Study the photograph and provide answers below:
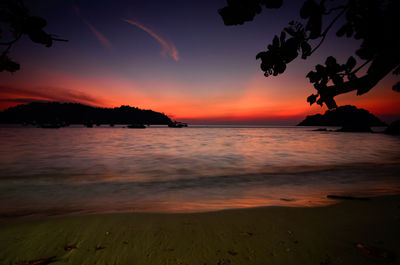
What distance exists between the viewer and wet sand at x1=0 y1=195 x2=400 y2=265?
2047mm

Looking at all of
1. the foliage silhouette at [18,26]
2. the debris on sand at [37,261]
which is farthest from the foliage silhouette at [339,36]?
the debris on sand at [37,261]

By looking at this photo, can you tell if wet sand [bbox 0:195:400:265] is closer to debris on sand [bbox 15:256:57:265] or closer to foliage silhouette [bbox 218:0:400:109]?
debris on sand [bbox 15:256:57:265]

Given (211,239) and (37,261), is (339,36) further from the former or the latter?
(37,261)

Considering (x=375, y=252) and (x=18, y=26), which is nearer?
(x=18, y=26)

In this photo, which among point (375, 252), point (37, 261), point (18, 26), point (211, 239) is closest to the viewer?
point (18, 26)

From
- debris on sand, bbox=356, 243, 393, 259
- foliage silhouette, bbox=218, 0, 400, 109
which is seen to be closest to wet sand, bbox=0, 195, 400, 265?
debris on sand, bbox=356, 243, 393, 259

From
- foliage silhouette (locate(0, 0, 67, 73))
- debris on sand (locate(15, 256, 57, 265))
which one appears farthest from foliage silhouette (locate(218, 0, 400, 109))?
debris on sand (locate(15, 256, 57, 265))

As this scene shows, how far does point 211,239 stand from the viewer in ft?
7.96

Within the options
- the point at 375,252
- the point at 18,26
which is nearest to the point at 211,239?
the point at 375,252

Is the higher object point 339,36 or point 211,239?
point 339,36

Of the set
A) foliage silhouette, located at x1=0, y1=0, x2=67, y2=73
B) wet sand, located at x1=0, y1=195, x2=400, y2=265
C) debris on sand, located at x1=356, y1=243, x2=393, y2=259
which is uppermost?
foliage silhouette, located at x1=0, y1=0, x2=67, y2=73

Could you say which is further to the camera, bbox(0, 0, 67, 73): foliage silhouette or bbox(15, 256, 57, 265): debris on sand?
bbox(15, 256, 57, 265): debris on sand

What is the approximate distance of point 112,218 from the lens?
10.2ft

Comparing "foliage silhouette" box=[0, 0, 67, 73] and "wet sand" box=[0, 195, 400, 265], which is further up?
"foliage silhouette" box=[0, 0, 67, 73]
